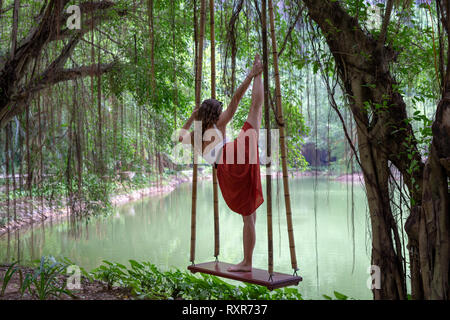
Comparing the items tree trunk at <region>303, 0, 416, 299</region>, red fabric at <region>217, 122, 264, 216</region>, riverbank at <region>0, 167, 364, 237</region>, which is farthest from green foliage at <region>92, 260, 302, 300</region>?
red fabric at <region>217, 122, 264, 216</region>

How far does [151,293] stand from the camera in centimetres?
346

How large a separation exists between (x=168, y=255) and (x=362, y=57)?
5.00 meters

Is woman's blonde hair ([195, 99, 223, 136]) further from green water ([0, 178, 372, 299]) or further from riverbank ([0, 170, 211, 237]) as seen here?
green water ([0, 178, 372, 299])

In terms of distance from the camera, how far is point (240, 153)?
2465mm

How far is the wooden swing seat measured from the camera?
2191mm

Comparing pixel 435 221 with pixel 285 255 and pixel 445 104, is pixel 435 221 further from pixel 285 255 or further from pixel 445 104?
pixel 285 255

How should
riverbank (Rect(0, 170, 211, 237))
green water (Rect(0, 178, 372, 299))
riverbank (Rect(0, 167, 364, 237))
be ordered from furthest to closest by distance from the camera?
riverbank (Rect(0, 170, 211, 237)) < riverbank (Rect(0, 167, 364, 237)) < green water (Rect(0, 178, 372, 299))

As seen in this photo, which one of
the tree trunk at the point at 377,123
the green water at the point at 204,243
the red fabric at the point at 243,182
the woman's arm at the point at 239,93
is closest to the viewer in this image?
the woman's arm at the point at 239,93

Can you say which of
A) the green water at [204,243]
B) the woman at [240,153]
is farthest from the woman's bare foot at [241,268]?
the green water at [204,243]

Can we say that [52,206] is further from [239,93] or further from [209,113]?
[239,93]

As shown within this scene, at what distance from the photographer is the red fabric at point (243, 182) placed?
2.45m

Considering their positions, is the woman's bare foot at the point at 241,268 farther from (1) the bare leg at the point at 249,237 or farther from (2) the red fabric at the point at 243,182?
(2) the red fabric at the point at 243,182

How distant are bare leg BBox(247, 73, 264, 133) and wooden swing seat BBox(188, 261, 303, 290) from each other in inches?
29.5

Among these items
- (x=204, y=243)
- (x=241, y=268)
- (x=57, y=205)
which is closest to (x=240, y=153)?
(x=241, y=268)
